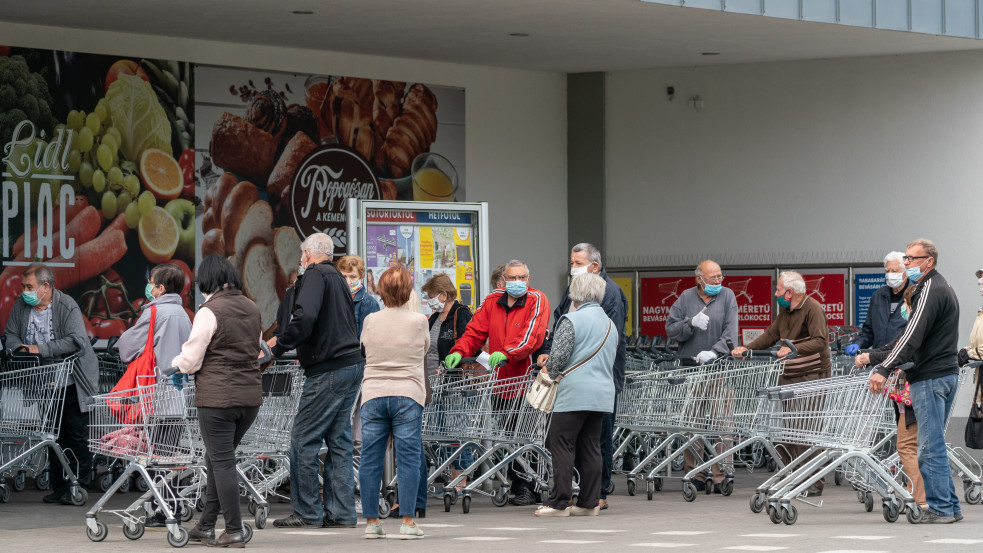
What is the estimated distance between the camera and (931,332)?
34.3 ft

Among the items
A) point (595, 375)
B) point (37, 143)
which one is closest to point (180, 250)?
point (37, 143)

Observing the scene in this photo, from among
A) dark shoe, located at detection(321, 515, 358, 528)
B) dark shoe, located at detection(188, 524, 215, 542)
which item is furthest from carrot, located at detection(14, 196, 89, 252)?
dark shoe, located at detection(188, 524, 215, 542)

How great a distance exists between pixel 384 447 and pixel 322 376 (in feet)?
2.51

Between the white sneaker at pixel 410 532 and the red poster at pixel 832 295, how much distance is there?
11.9 meters

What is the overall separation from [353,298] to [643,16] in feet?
23.2

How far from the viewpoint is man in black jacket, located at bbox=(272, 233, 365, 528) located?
10.2 metres

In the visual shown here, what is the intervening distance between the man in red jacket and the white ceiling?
486 centimetres

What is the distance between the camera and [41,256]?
16984 mm

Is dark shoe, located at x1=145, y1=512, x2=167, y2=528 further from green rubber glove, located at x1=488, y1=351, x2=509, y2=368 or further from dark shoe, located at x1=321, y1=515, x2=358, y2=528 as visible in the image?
green rubber glove, located at x1=488, y1=351, x2=509, y2=368

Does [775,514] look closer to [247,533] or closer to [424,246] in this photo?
[247,533]

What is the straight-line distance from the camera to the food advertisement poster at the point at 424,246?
1425 centimetres

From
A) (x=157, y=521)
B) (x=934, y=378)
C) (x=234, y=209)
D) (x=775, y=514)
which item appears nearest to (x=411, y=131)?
(x=234, y=209)

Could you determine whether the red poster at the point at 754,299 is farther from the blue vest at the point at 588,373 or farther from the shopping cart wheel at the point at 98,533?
the shopping cart wheel at the point at 98,533

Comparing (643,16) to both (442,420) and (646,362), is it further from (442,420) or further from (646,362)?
(442,420)
